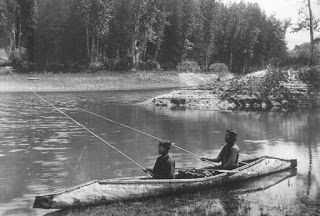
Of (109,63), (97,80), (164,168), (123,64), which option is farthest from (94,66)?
(164,168)

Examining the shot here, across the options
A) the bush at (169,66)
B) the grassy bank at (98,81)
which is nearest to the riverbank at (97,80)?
the grassy bank at (98,81)

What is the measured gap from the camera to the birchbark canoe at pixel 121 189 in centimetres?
1112

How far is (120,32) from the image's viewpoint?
76625 millimetres

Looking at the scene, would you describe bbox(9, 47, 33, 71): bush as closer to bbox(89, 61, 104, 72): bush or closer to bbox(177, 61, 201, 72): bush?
bbox(89, 61, 104, 72): bush

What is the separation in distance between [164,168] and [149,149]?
7.85 metres

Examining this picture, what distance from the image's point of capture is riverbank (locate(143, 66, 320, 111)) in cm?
4044

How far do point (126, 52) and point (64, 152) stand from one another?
62.1m

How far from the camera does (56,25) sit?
7412 cm

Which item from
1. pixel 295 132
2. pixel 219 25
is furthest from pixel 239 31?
pixel 295 132

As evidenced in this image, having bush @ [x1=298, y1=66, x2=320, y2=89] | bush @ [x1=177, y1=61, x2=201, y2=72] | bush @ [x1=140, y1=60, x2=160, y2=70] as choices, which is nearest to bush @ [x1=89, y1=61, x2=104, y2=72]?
bush @ [x1=140, y1=60, x2=160, y2=70]

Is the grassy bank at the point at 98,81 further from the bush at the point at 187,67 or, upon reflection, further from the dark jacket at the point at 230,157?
the dark jacket at the point at 230,157

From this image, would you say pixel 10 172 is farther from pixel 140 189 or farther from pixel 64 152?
pixel 140 189

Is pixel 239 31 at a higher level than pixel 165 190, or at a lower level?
higher

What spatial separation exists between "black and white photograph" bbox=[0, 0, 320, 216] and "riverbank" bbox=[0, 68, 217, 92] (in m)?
0.22
